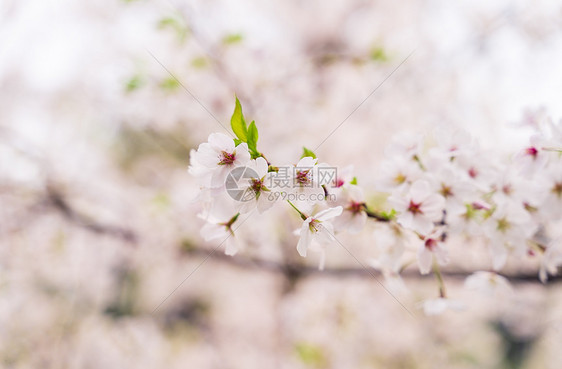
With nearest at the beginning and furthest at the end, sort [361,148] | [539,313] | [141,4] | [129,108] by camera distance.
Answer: [141,4] < [129,108] < [361,148] < [539,313]

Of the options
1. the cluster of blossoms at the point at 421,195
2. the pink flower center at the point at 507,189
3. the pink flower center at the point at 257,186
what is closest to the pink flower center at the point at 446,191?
the cluster of blossoms at the point at 421,195

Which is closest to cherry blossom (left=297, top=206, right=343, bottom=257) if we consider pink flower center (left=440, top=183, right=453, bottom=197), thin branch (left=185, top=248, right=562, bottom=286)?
pink flower center (left=440, top=183, right=453, bottom=197)

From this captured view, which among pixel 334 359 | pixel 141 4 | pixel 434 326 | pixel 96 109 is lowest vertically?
pixel 334 359

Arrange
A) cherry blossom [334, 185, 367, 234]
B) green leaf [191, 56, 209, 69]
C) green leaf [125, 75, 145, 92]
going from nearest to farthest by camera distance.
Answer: cherry blossom [334, 185, 367, 234], green leaf [125, 75, 145, 92], green leaf [191, 56, 209, 69]

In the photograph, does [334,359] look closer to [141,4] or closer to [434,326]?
[434,326]

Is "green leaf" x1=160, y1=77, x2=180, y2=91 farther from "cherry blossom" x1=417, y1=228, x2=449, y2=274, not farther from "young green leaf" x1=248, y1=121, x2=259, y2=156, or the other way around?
"cherry blossom" x1=417, y1=228, x2=449, y2=274

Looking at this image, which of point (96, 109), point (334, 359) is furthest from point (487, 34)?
point (96, 109)

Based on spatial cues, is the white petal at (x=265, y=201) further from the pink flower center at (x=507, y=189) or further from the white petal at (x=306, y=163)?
the pink flower center at (x=507, y=189)
